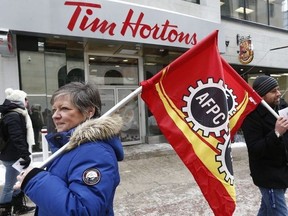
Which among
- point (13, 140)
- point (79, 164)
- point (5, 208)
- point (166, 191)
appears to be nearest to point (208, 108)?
point (79, 164)

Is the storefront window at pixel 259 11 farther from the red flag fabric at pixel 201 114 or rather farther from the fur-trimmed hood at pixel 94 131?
the fur-trimmed hood at pixel 94 131

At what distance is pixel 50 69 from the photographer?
8.76m

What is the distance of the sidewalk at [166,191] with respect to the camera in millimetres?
4578

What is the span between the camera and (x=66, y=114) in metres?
1.68

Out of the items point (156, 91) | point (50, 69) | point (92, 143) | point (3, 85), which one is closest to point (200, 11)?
point (50, 69)

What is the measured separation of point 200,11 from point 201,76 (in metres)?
9.85

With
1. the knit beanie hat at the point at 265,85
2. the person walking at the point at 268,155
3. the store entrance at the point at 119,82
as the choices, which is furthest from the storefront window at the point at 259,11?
the person walking at the point at 268,155

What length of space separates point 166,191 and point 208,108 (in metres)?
3.55

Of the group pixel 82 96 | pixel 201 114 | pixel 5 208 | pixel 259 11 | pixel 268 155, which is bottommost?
pixel 5 208

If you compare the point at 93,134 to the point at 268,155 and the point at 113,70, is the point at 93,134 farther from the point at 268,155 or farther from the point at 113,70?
the point at 113,70

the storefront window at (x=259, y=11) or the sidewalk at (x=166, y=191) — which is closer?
the sidewalk at (x=166, y=191)

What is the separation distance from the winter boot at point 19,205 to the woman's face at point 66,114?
338cm

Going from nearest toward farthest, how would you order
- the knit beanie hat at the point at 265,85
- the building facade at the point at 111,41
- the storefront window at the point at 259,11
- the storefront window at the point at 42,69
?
1. the knit beanie hat at the point at 265,85
2. the building facade at the point at 111,41
3. the storefront window at the point at 42,69
4. the storefront window at the point at 259,11

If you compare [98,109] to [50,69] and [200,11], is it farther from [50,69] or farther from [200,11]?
[200,11]
